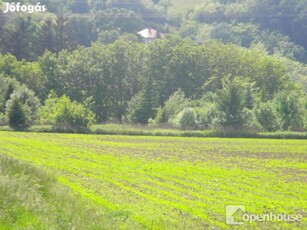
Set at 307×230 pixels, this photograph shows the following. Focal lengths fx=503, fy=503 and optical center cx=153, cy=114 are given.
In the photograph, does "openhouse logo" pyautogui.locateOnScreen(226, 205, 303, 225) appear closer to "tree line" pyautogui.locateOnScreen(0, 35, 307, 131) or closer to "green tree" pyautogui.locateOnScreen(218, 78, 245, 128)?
"green tree" pyautogui.locateOnScreen(218, 78, 245, 128)

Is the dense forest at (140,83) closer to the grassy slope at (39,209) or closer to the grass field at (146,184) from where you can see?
the grass field at (146,184)

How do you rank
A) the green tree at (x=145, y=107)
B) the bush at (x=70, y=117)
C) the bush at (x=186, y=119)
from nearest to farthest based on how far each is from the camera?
the bush at (x=70, y=117), the bush at (x=186, y=119), the green tree at (x=145, y=107)

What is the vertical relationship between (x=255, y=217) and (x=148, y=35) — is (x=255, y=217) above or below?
below

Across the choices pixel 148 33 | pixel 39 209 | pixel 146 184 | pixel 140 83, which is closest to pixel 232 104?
pixel 140 83

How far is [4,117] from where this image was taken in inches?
2447

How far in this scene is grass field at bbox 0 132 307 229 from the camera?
46.4 ft

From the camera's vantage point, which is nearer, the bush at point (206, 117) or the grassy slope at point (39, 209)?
the grassy slope at point (39, 209)

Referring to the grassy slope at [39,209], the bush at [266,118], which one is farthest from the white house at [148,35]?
the grassy slope at [39,209]

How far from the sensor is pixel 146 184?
79.9 ft

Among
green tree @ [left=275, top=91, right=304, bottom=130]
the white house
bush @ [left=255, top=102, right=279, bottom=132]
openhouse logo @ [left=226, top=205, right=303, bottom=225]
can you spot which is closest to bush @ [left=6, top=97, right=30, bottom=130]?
bush @ [left=255, top=102, right=279, bottom=132]

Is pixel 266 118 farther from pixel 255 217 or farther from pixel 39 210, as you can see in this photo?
pixel 39 210

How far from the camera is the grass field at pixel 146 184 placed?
46.4 feet

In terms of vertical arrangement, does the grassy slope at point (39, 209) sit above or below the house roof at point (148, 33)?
below

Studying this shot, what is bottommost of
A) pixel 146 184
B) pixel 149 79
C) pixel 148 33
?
pixel 146 184
